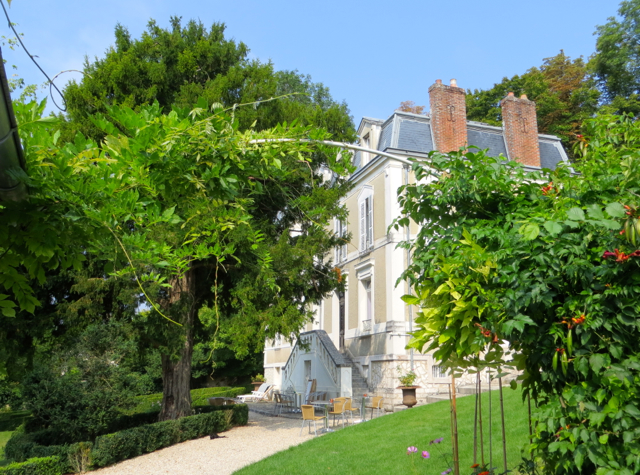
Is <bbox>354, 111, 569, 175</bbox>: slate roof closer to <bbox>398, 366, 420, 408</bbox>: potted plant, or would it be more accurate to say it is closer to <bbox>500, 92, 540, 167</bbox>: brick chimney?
<bbox>500, 92, 540, 167</bbox>: brick chimney

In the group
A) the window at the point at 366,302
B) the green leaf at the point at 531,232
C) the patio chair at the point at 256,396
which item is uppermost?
the window at the point at 366,302

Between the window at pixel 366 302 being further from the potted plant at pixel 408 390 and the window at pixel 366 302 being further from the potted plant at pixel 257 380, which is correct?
the potted plant at pixel 257 380

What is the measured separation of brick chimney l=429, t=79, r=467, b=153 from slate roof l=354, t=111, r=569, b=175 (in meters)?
0.47

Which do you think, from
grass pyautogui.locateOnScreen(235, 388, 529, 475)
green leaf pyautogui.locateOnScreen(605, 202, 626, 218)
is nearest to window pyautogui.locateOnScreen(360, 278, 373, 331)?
grass pyautogui.locateOnScreen(235, 388, 529, 475)

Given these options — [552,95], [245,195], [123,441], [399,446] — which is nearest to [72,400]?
Answer: [123,441]

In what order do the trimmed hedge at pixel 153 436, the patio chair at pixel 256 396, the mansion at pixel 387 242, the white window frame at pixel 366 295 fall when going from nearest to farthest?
the trimmed hedge at pixel 153 436
the mansion at pixel 387 242
the white window frame at pixel 366 295
the patio chair at pixel 256 396

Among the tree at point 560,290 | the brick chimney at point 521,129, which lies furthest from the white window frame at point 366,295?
the tree at point 560,290

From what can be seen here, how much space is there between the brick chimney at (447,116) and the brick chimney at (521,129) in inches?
80.9

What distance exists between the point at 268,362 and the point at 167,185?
26425 millimetres

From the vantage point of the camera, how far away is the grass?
262 inches

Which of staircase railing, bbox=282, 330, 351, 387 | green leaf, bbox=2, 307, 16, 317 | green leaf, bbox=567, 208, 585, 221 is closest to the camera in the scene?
green leaf, bbox=2, 307, 16, 317

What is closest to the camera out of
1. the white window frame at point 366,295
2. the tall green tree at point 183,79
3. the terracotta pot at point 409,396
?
the tall green tree at point 183,79

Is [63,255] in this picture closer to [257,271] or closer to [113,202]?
[113,202]

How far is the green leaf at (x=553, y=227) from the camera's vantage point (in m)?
2.47
